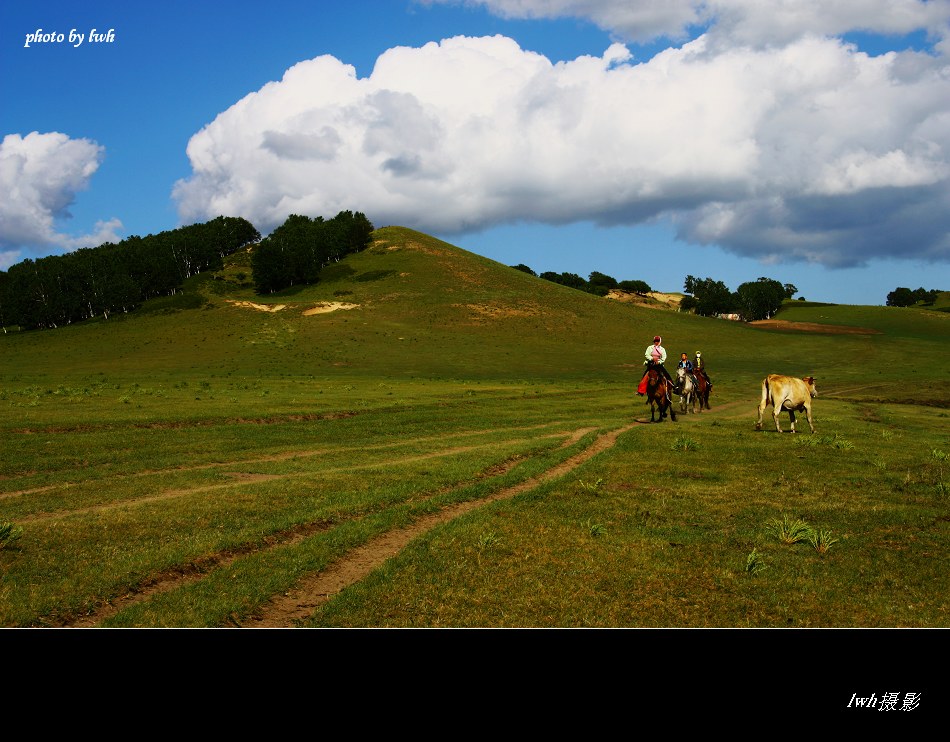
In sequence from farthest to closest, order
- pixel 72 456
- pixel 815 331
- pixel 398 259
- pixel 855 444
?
pixel 398 259
pixel 815 331
pixel 855 444
pixel 72 456

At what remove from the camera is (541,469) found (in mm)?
20000

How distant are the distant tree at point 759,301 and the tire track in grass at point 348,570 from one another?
175 metres

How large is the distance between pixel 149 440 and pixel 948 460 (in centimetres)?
2808

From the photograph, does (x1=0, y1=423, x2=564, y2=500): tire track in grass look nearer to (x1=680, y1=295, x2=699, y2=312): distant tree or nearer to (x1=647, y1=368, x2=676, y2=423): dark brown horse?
(x1=647, y1=368, x2=676, y2=423): dark brown horse

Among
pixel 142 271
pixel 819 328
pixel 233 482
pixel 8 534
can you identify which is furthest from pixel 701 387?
pixel 142 271

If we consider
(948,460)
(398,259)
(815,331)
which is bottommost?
(948,460)

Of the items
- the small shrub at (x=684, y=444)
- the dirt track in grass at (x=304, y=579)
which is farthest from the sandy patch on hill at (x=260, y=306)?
the dirt track in grass at (x=304, y=579)

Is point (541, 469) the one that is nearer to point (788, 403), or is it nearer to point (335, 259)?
point (788, 403)

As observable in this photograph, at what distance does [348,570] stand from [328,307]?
364 feet

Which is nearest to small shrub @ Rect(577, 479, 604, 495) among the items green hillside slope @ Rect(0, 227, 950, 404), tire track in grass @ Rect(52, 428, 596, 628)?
tire track in grass @ Rect(52, 428, 596, 628)

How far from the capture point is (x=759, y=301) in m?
177

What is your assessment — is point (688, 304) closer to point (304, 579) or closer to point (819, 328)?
point (819, 328)
